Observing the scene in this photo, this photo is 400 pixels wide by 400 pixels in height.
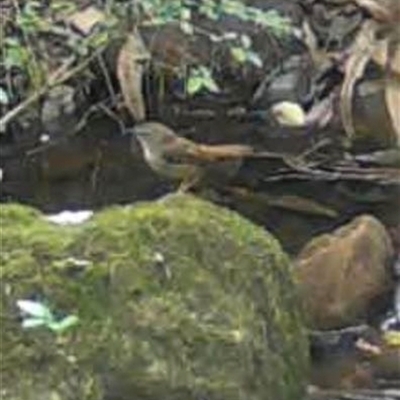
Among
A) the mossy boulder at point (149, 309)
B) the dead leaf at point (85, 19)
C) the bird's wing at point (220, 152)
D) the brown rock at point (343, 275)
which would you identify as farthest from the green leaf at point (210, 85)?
the mossy boulder at point (149, 309)

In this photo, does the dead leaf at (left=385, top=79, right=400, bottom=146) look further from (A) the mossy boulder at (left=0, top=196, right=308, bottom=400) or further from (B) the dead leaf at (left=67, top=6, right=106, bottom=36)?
(A) the mossy boulder at (left=0, top=196, right=308, bottom=400)

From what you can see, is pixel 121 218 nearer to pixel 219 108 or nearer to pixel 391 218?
pixel 391 218

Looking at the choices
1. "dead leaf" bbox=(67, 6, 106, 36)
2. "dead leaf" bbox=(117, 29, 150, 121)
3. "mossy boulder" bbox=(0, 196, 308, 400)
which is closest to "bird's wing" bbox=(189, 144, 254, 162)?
"dead leaf" bbox=(117, 29, 150, 121)

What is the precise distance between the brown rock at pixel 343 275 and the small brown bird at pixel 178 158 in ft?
5.16

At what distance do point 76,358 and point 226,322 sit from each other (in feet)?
2.00

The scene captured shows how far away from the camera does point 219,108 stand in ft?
39.4

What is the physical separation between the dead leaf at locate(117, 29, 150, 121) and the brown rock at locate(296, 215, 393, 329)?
159 inches

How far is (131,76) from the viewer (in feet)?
35.7

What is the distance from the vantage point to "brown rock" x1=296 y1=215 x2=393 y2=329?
664 cm

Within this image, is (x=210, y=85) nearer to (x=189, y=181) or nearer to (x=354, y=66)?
(x=189, y=181)

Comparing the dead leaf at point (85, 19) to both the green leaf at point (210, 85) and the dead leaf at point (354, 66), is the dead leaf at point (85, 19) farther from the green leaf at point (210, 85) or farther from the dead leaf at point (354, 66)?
the dead leaf at point (354, 66)

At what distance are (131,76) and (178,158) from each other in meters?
2.52

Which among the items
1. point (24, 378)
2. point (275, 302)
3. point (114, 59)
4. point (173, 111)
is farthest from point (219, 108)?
point (24, 378)

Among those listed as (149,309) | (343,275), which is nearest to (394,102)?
(343,275)
